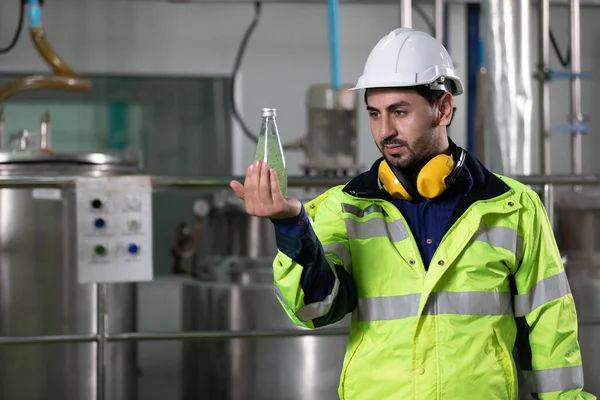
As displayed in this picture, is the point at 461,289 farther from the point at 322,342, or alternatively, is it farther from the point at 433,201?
the point at 322,342

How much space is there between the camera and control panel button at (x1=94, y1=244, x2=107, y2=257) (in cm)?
231

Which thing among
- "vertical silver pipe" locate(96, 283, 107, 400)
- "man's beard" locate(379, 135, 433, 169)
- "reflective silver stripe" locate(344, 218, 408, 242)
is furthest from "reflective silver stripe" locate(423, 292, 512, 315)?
"vertical silver pipe" locate(96, 283, 107, 400)

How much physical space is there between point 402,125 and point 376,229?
0.18m

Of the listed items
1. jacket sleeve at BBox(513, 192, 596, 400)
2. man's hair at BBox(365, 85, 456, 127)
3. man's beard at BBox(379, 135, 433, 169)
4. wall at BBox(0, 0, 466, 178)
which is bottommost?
jacket sleeve at BBox(513, 192, 596, 400)

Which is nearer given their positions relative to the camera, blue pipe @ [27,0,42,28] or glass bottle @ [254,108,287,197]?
glass bottle @ [254,108,287,197]

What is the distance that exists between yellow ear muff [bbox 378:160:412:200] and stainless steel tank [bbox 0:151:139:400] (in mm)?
1419

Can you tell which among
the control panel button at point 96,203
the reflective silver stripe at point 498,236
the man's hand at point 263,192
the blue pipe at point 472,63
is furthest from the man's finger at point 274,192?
the blue pipe at point 472,63

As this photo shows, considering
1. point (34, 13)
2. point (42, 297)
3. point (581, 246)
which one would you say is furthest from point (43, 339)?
point (581, 246)

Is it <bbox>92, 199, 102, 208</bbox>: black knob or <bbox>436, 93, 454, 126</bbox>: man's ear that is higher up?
<bbox>436, 93, 454, 126</bbox>: man's ear

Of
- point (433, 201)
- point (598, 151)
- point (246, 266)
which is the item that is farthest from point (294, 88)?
point (433, 201)

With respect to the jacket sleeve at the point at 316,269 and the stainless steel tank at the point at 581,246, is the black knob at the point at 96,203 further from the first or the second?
the stainless steel tank at the point at 581,246

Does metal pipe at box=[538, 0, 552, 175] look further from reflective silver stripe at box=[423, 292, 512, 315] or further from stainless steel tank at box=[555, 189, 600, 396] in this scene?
reflective silver stripe at box=[423, 292, 512, 315]

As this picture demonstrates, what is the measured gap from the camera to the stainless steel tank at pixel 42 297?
8.49ft

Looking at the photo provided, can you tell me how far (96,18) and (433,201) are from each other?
4392mm
